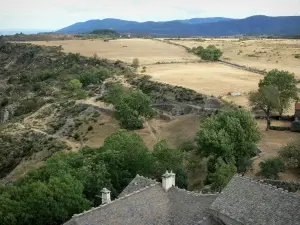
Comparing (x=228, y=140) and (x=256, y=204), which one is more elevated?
(x=256, y=204)

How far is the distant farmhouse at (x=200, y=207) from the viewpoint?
23.0m

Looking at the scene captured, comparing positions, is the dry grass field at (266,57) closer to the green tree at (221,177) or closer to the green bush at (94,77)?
the green bush at (94,77)

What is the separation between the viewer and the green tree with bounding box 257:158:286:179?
40062 millimetres

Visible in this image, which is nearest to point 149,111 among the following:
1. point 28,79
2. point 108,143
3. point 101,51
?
point 108,143

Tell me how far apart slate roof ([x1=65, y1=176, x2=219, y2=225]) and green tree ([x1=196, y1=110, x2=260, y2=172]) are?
14.3 meters

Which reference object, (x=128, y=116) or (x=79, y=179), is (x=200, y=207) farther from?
(x=128, y=116)

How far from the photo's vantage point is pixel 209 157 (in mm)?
43094

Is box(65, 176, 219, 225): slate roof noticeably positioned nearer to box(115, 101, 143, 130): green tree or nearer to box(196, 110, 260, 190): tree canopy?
box(196, 110, 260, 190): tree canopy

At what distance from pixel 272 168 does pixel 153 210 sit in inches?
723

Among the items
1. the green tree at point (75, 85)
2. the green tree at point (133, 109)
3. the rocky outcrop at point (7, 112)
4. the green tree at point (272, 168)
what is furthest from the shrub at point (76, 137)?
the green tree at point (272, 168)

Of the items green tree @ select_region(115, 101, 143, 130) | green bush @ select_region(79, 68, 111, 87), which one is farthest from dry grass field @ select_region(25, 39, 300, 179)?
green bush @ select_region(79, 68, 111, 87)

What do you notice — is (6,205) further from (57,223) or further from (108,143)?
(108,143)

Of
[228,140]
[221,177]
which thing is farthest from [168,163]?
[228,140]

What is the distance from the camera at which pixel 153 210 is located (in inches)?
1025
